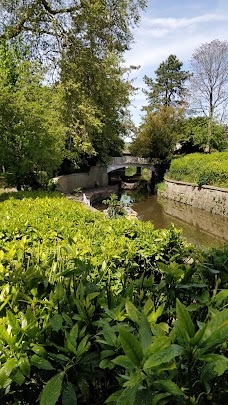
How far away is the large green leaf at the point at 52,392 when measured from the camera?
1.01 meters

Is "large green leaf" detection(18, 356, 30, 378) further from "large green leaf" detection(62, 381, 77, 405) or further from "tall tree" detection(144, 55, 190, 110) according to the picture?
"tall tree" detection(144, 55, 190, 110)

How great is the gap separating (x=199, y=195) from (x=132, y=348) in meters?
20.7

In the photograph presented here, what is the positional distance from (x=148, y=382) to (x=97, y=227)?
3845mm

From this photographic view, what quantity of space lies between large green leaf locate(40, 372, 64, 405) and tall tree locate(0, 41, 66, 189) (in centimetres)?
1089

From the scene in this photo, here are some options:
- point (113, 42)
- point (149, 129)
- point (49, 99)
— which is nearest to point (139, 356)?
point (49, 99)

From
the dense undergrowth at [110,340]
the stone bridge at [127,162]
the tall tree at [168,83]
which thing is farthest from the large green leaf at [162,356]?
the tall tree at [168,83]

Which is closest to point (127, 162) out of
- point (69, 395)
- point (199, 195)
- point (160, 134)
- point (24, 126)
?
point (160, 134)

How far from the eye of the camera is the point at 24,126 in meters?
11.2

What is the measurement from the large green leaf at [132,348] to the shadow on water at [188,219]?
11.9 meters

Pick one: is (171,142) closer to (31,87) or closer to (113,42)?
(113,42)

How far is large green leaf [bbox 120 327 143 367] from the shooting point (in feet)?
3.04

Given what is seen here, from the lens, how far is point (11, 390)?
1326 mm

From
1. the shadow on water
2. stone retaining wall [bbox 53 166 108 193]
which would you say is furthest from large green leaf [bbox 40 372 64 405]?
stone retaining wall [bbox 53 166 108 193]

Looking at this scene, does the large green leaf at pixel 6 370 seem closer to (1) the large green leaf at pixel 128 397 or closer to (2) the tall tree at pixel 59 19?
(1) the large green leaf at pixel 128 397
